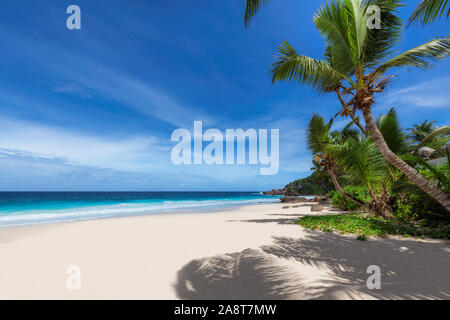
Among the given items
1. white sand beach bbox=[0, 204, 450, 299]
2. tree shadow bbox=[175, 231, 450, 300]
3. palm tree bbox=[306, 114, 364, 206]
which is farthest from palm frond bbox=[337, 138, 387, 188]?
tree shadow bbox=[175, 231, 450, 300]

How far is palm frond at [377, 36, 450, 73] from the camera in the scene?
4.48 m

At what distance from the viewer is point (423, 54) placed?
467 cm

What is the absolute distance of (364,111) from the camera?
4.89 meters

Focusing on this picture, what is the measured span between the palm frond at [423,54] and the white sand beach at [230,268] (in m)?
4.74

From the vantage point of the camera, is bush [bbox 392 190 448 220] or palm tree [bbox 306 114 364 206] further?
palm tree [bbox 306 114 364 206]

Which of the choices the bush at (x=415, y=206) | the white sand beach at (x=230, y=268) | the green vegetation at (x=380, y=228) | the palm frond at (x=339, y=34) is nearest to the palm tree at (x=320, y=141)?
the bush at (x=415, y=206)

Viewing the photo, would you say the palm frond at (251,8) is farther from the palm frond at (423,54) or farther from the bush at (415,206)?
the bush at (415,206)

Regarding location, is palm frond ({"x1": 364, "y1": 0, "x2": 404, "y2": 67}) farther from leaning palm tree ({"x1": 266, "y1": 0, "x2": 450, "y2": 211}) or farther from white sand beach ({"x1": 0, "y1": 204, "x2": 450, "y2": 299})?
white sand beach ({"x1": 0, "y1": 204, "x2": 450, "y2": 299})

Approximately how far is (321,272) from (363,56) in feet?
18.7

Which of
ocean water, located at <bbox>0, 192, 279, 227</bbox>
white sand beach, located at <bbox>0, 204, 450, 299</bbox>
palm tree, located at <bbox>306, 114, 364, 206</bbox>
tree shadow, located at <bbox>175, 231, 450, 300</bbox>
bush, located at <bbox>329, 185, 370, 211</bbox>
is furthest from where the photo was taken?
ocean water, located at <bbox>0, 192, 279, 227</bbox>
